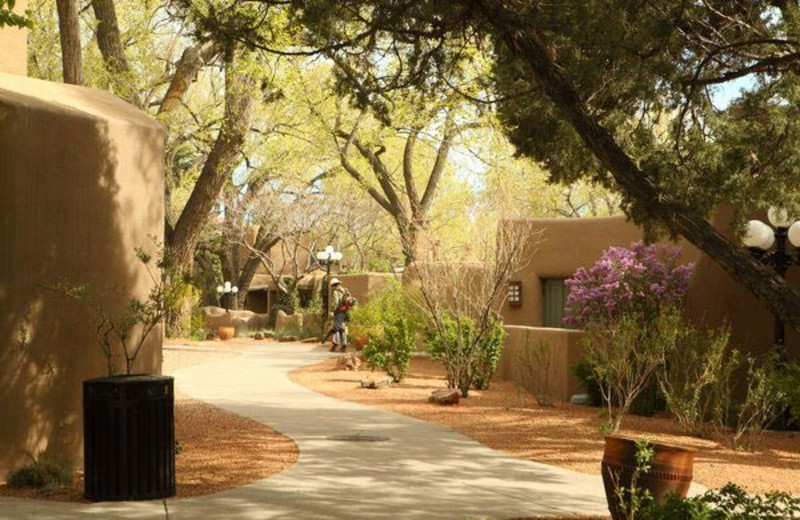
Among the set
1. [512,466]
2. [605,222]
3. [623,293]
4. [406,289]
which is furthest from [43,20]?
[512,466]

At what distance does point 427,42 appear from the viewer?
1119 cm

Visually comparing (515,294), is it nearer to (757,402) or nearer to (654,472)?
(757,402)

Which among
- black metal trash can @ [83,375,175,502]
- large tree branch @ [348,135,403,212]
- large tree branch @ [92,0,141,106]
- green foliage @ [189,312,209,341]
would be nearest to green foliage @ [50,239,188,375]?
black metal trash can @ [83,375,175,502]

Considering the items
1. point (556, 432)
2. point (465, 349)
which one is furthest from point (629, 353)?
point (465, 349)

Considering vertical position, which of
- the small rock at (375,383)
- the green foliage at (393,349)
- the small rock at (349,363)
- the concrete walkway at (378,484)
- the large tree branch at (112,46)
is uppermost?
the large tree branch at (112,46)

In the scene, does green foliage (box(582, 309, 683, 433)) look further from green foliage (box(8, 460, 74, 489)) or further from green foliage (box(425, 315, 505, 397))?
green foliage (box(8, 460, 74, 489))

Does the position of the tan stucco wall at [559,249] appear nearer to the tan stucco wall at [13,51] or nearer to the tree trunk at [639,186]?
the tan stucco wall at [13,51]

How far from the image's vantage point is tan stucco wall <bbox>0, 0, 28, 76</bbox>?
11.8 metres

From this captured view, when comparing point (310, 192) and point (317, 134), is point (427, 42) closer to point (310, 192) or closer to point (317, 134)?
point (317, 134)

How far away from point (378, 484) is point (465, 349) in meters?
9.06

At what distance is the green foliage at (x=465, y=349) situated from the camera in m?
18.1

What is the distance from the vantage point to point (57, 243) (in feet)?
32.9

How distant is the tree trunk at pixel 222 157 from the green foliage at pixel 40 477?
47.3 ft

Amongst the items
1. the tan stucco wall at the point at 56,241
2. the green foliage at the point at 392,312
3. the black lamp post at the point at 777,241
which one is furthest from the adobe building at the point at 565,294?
the tan stucco wall at the point at 56,241
